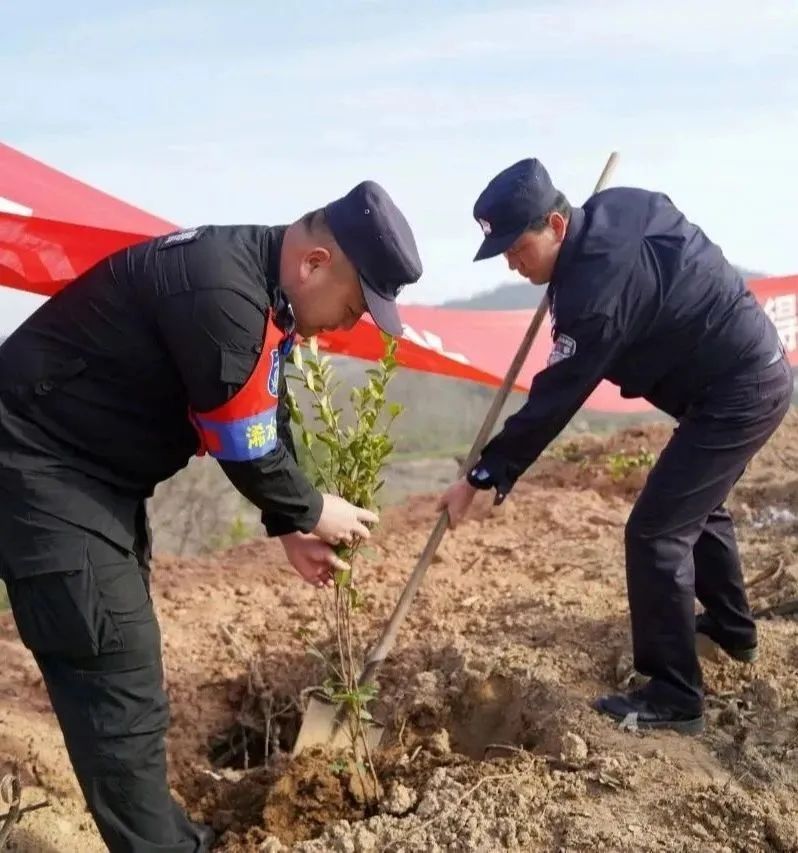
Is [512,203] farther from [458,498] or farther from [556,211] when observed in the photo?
[458,498]

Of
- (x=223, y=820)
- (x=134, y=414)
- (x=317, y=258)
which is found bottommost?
(x=223, y=820)

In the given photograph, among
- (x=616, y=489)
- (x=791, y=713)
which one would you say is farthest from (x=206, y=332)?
(x=616, y=489)

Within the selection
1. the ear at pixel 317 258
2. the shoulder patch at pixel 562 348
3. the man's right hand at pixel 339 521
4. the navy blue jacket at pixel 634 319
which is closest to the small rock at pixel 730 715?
the navy blue jacket at pixel 634 319

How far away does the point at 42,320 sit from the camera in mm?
2590

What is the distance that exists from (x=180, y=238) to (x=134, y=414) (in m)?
0.46

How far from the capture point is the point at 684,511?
11.1 ft

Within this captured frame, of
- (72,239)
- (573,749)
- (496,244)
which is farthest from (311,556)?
(72,239)

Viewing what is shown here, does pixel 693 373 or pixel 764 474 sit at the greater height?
pixel 693 373

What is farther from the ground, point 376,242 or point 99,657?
point 376,242

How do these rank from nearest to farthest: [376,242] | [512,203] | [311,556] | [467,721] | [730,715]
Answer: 1. [376,242]
2. [311,556]
3. [512,203]
4. [730,715]
5. [467,721]

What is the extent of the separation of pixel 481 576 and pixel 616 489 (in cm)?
206

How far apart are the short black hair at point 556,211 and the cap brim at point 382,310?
0.90 meters

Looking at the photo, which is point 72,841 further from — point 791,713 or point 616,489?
point 616,489

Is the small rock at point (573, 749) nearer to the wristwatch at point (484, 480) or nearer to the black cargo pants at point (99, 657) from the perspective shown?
the wristwatch at point (484, 480)
